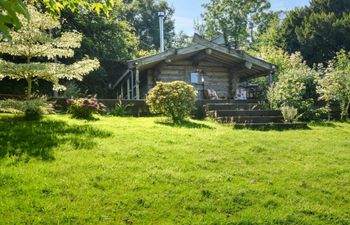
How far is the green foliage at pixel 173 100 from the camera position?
14.5 metres

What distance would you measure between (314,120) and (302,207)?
1136 centimetres

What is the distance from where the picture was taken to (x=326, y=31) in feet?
124

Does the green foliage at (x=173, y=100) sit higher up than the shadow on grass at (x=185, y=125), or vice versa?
the green foliage at (x=173, y=100)

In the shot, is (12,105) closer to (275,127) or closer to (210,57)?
(275,127)

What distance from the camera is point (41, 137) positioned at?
951 cm

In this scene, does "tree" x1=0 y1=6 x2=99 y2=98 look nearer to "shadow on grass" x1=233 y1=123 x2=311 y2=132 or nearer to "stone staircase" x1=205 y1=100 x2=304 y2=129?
"stone staircase" x1=205 y1=100 x2=304 y2=129

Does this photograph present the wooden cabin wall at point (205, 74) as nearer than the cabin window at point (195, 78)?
Yes

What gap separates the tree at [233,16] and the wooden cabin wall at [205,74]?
28.3 meters

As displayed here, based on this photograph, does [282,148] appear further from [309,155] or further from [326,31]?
[326,31]

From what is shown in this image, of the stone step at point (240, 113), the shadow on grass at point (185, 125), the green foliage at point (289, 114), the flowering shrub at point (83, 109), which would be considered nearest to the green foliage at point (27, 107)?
the flowering shrub at point (83, 109)

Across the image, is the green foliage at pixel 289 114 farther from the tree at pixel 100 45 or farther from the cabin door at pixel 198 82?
the tree at pixel 100 45

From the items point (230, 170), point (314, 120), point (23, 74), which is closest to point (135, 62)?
point (23, 74)

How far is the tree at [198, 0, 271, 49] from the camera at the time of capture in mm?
51000

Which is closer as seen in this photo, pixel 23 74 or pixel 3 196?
pixel 3 196
